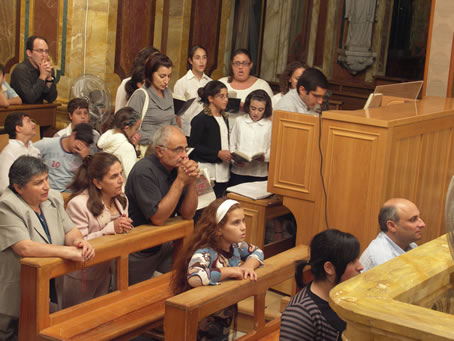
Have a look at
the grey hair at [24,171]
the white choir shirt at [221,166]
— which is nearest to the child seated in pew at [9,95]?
the white choir shirt at [221,166]

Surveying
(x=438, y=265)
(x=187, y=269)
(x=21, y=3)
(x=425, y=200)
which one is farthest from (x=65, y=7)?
(x=438, y=265)

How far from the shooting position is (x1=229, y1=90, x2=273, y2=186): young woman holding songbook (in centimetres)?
621

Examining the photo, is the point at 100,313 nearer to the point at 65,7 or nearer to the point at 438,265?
the point at 438,265

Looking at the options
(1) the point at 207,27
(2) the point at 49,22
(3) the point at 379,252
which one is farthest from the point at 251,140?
(1) the point at 207,27

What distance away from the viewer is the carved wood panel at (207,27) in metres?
9.91

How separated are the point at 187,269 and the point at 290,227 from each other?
220 cm

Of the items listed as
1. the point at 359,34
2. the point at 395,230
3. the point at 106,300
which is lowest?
the point at 106,300

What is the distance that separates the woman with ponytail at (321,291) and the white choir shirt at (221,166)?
301 centimetres

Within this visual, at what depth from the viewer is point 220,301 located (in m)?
3.55

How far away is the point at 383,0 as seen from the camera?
10.9 meters

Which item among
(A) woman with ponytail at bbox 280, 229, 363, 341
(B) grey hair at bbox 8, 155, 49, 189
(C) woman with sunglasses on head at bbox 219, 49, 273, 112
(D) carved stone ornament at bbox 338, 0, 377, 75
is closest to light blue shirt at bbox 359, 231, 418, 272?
(A) woman with ponytail at bbox 280, 229, 363, 341

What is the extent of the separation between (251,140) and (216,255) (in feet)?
8.20

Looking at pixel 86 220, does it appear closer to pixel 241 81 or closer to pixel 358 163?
pixel 358 163

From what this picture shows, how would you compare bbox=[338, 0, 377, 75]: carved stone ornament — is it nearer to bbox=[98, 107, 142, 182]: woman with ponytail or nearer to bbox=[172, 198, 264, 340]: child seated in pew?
bbox=[98, 107, 142, 182]: woman with ponytail
